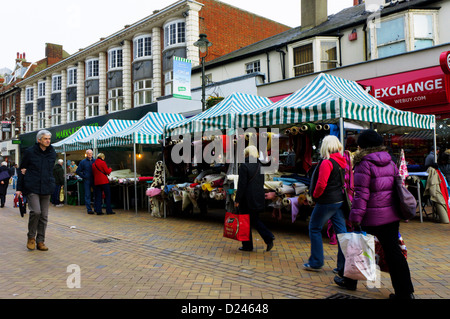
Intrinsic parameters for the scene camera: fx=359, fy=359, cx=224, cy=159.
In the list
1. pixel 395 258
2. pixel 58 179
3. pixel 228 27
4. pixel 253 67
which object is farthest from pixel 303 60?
pixel 395 258

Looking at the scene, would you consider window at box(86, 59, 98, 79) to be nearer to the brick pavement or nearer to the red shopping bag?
the brick pavement

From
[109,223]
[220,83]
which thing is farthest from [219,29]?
[109,223]

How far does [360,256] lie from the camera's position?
369cm

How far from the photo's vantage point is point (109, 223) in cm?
932

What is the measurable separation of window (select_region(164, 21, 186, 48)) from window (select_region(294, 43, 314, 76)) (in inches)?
361

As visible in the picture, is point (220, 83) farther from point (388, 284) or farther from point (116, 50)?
point (388, 284)

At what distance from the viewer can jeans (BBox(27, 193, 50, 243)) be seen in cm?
616

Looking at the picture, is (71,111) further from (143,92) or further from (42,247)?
(42,247)

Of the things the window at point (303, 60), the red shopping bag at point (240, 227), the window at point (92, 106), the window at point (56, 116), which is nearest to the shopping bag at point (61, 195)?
the red shopping bag at point (240, 227)

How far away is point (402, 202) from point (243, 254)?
298cm

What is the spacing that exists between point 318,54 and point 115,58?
17502 mm

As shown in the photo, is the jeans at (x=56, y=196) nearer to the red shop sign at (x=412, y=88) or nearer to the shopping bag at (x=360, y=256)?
the red shop sign at (x=412, y=88)

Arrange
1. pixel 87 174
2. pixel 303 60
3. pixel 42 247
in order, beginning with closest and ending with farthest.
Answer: pixel 42 247
pixel 87 174
pixel 303 60

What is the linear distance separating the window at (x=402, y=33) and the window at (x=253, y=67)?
5721mm
